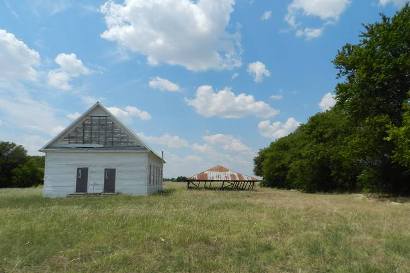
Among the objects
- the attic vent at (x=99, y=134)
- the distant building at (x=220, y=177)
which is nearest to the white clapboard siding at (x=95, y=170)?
the attic vent at (x=99, y=134)

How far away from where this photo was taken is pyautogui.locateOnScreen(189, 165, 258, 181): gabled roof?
185 feet

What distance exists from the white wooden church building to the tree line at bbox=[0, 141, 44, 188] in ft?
139

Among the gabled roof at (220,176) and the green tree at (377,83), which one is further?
the gabled roof at (220,176)

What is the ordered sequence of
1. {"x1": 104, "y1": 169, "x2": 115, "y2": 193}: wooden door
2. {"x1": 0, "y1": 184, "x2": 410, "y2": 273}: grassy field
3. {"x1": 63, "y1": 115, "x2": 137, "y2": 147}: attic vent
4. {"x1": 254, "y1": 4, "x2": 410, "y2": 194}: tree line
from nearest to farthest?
1. {"x1": 0, "y1": 184, "x2": 410, "y2": 273}: grassy field
2. {"x1": 254, "y1": 4, "x2": 410, "y2": 194}: tree line
3. {"x1": 104, "y1": 169, "x2": 115, "y2": 193}: wooden door
4. {"x1": 63, "y1": 115, "x2": 137, "y2": 147}: attic vent

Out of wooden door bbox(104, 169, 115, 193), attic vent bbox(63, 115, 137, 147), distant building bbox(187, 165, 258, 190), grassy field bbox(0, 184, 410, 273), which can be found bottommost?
grassy field bbox(0, 184, 410, 273)

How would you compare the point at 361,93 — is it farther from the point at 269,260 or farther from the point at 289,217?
the point at 269,260

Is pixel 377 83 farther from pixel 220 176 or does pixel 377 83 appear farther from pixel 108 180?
pixel 220 176

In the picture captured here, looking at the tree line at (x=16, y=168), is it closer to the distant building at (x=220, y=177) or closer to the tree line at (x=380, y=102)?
the distant building at (x=220, y=177)

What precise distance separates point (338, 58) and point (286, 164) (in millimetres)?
37653

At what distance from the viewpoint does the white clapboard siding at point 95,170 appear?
34.8 meters

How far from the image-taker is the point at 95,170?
3516cm

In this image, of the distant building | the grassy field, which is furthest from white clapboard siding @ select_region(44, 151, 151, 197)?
the distant building

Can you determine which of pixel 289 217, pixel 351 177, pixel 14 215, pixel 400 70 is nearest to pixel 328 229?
pixel 289 217

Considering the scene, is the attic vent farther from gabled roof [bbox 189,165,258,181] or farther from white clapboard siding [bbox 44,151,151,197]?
gabled roof [bbox 189,165,258,181]
